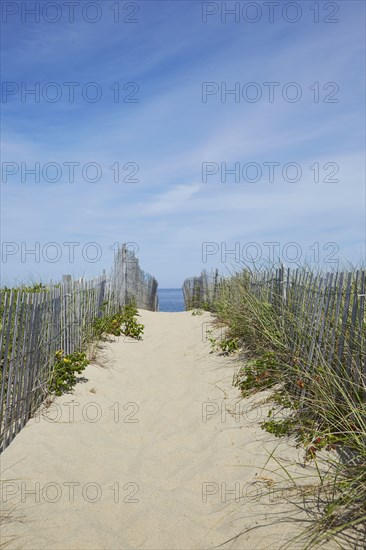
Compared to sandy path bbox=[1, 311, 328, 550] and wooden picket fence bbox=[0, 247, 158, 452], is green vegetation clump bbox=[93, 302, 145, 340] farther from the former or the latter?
sandy path bbox=[1, 311, 328, 550]

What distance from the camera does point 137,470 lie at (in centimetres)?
461

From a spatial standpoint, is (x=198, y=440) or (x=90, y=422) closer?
(x=198, y=440)

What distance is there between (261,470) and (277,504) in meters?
0.57

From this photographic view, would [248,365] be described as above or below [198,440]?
above

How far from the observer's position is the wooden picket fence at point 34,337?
4738mm

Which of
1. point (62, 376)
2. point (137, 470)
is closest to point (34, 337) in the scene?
point (62, 376)

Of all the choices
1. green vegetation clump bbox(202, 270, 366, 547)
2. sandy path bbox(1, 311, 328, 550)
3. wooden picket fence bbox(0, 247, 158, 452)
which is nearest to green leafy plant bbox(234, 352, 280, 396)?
green vegetation clump bbox(202, 270, 366, 547)

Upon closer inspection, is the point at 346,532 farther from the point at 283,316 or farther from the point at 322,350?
the point at 283,316

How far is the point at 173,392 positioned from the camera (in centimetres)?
700

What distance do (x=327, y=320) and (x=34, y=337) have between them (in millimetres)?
3002

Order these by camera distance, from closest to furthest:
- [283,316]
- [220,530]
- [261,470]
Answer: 1. [220,530]
2. [261,470]
3. [283,316]

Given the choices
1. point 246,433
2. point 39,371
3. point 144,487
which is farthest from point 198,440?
point 39,371

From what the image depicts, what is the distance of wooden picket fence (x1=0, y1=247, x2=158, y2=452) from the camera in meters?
4.74

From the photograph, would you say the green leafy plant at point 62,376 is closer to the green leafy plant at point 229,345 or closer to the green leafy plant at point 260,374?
the green leafy plant at point 260,374
